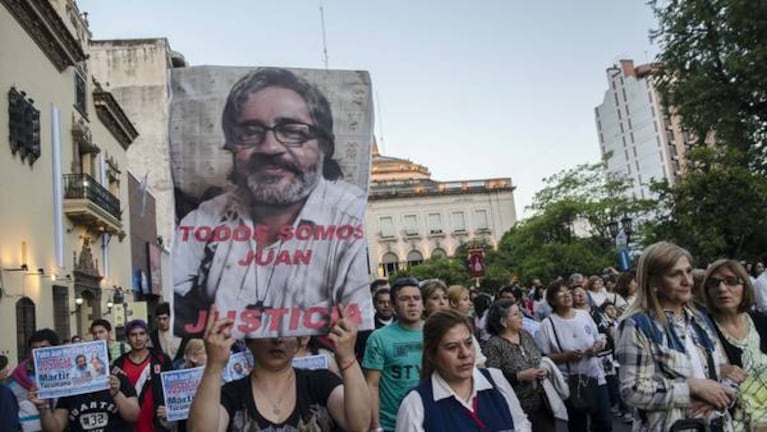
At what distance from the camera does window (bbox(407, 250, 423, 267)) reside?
3071 inches

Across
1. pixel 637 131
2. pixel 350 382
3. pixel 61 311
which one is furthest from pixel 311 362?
pixel 637 131

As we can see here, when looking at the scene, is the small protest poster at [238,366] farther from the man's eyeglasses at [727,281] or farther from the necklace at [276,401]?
the man's eyeglasses at [727,281]

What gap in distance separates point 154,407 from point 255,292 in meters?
3.06

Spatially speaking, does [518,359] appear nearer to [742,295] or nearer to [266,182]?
[742,295]

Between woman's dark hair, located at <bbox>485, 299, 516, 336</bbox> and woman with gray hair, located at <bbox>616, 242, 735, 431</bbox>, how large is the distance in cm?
221

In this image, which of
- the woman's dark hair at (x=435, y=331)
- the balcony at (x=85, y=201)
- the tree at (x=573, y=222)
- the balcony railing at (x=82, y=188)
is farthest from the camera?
the tree at (x=573, y=222)

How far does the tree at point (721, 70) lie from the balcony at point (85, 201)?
19356mm

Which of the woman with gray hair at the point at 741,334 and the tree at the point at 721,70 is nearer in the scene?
the woman with gray hair at the point at 741,334

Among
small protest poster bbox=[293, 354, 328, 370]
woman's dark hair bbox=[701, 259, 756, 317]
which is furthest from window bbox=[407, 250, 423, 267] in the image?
woman's dark hair bbox=[701, 259, 756, 317]

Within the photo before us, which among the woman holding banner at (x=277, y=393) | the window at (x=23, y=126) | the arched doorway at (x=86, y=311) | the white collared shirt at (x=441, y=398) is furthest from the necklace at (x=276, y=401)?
the arched doorway at (x=86, y=311)

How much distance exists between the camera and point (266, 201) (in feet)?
9.29

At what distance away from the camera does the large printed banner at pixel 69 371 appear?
521 centimetres

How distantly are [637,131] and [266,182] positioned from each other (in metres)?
83.3

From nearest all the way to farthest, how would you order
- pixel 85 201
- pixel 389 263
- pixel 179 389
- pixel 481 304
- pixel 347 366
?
pixel 347 366 → pixel 179 389 → pixel 481 304 → pixel 85 201 → pixel 389 263
